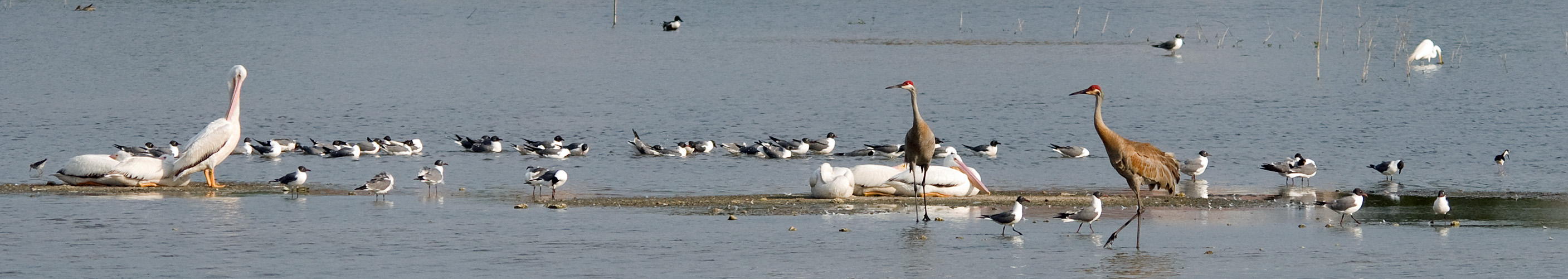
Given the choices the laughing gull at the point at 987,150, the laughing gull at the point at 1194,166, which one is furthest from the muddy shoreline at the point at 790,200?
the laughing gull at the point at 987,150

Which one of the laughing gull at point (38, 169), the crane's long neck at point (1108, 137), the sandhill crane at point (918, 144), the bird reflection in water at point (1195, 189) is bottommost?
the laughing gull at point (38, 169)

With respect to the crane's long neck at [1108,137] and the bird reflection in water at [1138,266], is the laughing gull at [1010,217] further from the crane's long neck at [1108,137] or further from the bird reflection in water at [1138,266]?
the bird reflection in water at [1138,266]

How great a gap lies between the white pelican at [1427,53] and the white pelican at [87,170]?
1325 inches

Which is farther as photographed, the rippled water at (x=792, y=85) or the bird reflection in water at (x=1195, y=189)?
the rippled water at (x=792, y=85)

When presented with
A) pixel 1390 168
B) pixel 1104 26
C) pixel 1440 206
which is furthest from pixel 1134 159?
pixel 1104 26

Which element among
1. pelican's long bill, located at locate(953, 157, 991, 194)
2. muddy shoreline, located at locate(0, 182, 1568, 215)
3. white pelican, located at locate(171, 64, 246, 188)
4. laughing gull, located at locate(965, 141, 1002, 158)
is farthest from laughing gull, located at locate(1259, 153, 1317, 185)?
white pelican, located at locate(171, 64, 246, 188)

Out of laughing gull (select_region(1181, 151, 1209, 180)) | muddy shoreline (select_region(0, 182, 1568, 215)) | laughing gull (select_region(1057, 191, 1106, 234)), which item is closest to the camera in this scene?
laughing gull (select_region(1057, 191, 1106, 234))

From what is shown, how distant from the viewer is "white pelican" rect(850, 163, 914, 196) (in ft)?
55.4

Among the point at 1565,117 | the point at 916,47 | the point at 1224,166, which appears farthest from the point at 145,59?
the point at 1565,117

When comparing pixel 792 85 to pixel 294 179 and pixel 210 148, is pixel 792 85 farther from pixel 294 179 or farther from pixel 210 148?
pixel 294 179

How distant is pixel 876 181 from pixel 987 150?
798 cm

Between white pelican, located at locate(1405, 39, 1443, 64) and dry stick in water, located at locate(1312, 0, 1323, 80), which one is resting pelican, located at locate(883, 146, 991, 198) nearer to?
dry stick in water, located at locate(1312, 0, 1323, 80)

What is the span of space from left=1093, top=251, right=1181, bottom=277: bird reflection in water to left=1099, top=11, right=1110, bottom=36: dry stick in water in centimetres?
4230

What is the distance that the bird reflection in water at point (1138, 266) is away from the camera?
11188mm
